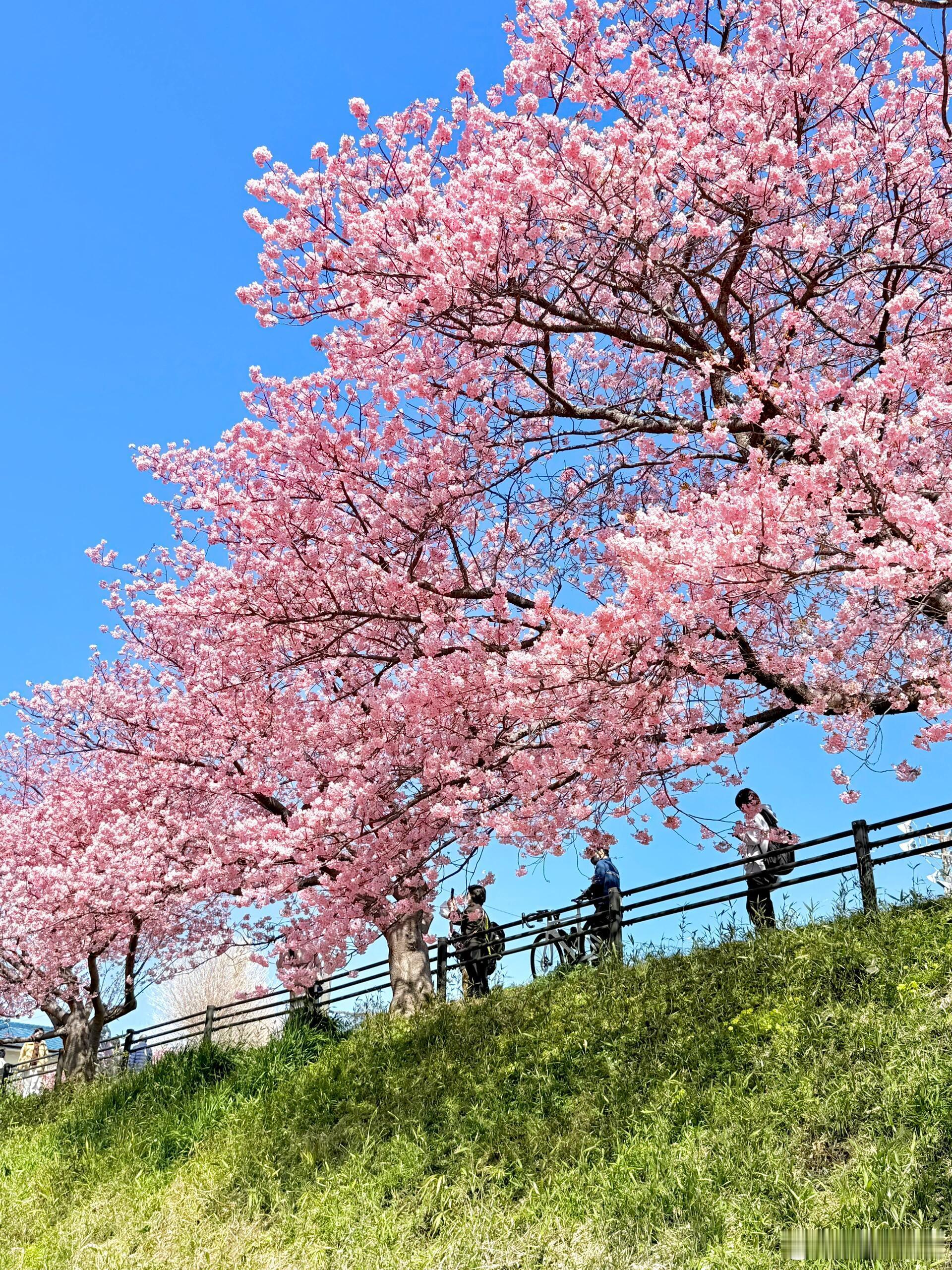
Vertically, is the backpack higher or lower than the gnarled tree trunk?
higher

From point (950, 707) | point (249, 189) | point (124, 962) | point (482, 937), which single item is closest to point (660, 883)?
point (482, 937)

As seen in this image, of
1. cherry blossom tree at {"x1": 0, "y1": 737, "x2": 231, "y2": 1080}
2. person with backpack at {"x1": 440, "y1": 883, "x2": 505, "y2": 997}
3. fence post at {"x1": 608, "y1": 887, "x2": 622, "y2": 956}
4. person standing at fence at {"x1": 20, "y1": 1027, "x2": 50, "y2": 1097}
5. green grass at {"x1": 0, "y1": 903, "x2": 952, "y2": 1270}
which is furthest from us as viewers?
person standing at fence at {"x1": 20, "y1": 1027, "x2": 50, "y2": 1097}

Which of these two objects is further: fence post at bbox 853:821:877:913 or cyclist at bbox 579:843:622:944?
cyclist at bbox 579:843:622:944

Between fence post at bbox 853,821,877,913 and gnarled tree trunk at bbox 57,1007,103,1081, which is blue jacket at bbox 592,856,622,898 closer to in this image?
fence post at bbox 853,821,877,913

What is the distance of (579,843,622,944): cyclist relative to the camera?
11656 millimetres

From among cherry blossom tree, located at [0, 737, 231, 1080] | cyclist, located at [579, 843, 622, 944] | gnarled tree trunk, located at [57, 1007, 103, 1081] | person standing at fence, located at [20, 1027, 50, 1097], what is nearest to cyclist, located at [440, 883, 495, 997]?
cyclist, located at [579, 843, 622, 944]

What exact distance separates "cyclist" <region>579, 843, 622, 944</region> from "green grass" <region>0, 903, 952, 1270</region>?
0.96 m

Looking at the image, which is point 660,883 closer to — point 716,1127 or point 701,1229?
point 716,1127

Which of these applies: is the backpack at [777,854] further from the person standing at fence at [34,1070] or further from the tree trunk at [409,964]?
the person standing at fence at [34,1070]

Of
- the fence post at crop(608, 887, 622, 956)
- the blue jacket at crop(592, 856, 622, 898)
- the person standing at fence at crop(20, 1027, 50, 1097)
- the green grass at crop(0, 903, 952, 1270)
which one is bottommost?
the green grass at crop(0, 903, 952, 1270)

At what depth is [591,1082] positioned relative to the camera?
8.05 m

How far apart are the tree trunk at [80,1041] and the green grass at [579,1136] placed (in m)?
9.84

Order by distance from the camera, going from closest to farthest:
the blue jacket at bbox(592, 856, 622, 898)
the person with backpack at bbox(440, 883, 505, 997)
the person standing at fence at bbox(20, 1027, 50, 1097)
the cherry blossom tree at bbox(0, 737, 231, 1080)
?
1. the blue jacket at bbox(592, 856, 622, 898)
2. the person with backpack at bbox(440, 883, 505, 997)
3. the cherry blossom tree at bbox(0, 737, 231, 1080)
4. the person standing at fence at bbox(20, 1027, 50, 1097)

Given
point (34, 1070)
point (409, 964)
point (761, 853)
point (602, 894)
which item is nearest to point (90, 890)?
point (409, 964)
